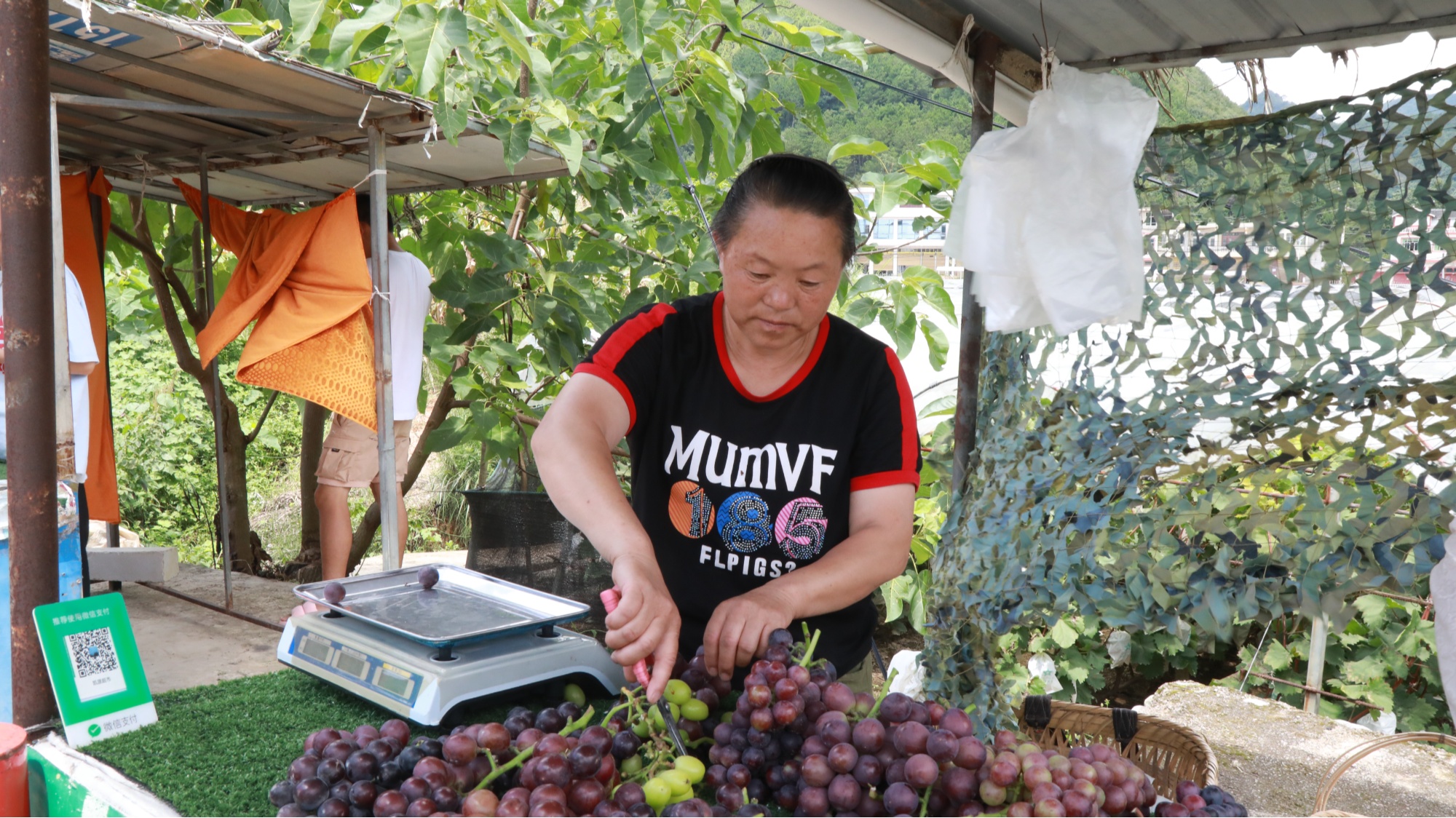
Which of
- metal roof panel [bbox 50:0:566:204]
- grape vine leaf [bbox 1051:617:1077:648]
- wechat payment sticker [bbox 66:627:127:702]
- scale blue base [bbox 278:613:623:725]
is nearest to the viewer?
scale blue base [bbox 278:613:623:725]

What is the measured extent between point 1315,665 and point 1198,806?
295 centimetres

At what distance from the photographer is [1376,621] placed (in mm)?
3617

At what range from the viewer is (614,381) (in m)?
1.69

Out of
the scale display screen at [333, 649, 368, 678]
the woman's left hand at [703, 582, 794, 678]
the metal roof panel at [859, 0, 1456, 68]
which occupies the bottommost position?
the scale display screen at [333, 649, 368, 678]

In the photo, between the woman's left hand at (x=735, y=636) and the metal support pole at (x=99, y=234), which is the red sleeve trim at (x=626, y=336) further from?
the metal support pole at (x=99, y=234)

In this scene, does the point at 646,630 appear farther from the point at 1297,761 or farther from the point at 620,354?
the point at 1297,761

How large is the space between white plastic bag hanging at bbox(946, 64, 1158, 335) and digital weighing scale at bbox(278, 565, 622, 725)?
1.26m

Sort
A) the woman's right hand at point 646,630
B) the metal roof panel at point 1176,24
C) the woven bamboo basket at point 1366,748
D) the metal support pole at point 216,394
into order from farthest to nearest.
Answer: the metal support pole at point 216,394, the metal roof panel at point 1176,24, the woven bamboo basket at point 1366,748, the woman's right hand at point 646,630

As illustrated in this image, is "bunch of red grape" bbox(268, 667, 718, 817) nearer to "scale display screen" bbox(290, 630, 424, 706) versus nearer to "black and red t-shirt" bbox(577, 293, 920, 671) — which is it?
"scale display screen" bbox(290, 630, 424, 706)

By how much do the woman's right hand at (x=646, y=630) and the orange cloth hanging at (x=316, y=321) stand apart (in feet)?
8.37

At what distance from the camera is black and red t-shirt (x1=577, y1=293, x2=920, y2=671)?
169cm

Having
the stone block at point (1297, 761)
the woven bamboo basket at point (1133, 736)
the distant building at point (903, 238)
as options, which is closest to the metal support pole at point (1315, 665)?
the stone block at point (1297, 761)

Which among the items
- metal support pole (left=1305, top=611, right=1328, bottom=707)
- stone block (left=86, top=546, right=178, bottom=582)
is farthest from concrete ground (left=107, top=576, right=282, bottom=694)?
metal support pole (left=1305, top=611, right=1328, bottom=707)

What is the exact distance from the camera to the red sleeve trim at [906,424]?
5.66ft
